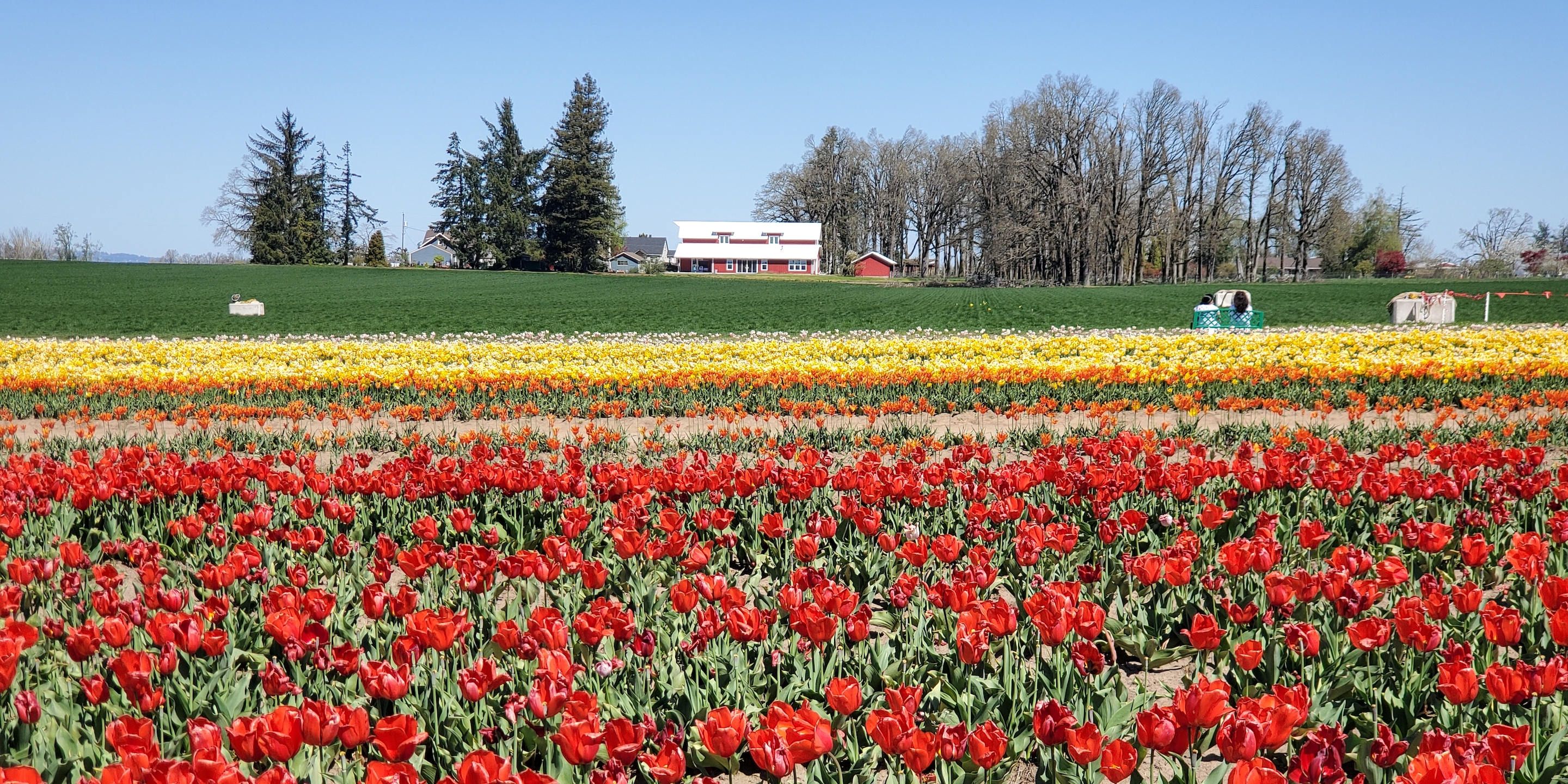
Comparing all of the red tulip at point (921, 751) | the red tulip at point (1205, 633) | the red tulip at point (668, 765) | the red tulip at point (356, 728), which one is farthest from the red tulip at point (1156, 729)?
the red tulip at point (356, 728)

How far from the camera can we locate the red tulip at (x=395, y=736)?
80.9 inches

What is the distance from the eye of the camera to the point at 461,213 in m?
89.8

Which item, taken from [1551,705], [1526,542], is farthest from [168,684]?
[1526,542]

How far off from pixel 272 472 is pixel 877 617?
10.4 ft

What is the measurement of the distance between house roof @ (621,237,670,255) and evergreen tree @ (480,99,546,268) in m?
→ 26.5

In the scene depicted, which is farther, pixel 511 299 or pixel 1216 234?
pixel 1216 234

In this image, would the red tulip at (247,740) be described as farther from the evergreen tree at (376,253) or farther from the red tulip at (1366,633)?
the evergreen tree at (376,253)

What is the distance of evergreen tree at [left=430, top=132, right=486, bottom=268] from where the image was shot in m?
87.2

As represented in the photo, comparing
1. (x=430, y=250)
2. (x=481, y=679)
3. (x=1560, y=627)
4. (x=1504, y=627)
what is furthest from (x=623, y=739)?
(x=430, y=250)

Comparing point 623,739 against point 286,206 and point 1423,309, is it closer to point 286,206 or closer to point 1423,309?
point 1423,309

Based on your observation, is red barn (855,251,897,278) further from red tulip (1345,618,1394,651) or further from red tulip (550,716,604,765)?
red tulip (550,716,604,765)

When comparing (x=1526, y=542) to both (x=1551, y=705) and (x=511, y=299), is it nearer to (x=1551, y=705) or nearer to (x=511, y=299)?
(x=1551, y=705)

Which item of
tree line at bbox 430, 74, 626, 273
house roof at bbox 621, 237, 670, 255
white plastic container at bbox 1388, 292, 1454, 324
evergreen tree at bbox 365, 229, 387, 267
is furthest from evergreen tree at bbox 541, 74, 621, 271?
white plastic container at bbox 1388, 292, 1454, 324

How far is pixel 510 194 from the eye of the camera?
84.2 metres
